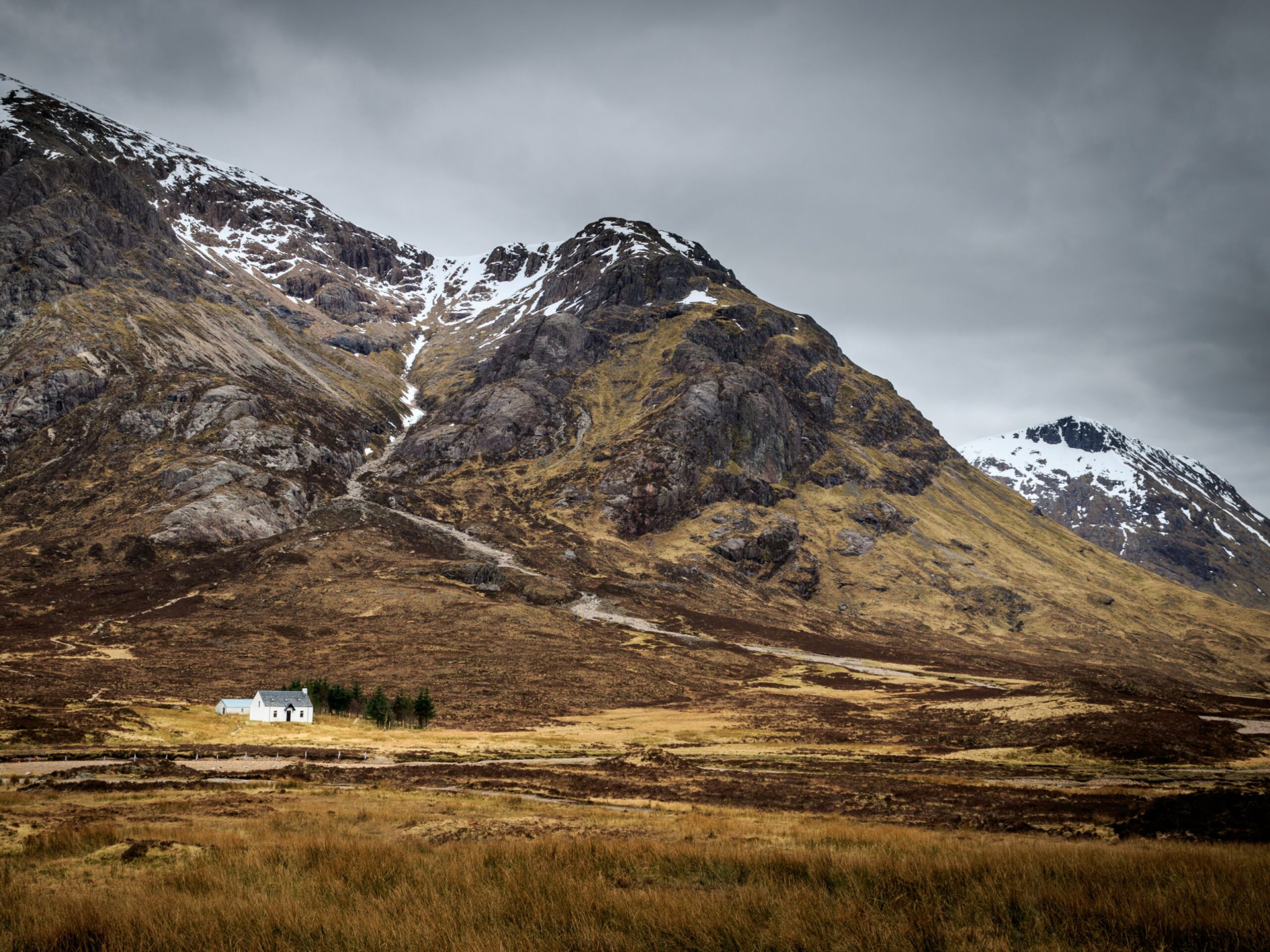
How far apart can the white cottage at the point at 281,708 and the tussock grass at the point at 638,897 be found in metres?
61.7

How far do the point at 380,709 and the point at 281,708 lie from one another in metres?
9.56

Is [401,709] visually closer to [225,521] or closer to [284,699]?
[284,699]

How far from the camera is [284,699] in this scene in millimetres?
71312

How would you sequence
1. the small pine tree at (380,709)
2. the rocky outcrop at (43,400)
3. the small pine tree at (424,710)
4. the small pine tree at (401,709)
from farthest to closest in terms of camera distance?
the rocky outcrop at (43,400) → the small pine tree at (401,709) → the small pine tree at (380,709) → the small pine tree at (424,710)

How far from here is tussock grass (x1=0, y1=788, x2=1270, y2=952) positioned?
7438 mm

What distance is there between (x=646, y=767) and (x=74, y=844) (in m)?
33.0

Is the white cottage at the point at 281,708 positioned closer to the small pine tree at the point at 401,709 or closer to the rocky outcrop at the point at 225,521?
the small pine tree at the point at 401,709

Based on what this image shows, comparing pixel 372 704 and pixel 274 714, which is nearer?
pixel 274 714

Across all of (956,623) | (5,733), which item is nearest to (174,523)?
(5,733)

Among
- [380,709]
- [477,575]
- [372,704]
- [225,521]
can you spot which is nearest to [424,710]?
[380,709]

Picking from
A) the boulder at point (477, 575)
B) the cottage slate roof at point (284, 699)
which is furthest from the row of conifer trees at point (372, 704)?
the boulder at point (477, 575)

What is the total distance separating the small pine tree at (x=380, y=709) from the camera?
2953 inches

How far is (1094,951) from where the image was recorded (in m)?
7.04

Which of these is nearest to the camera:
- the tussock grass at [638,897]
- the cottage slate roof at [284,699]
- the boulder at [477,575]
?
the tussock grass at [638,897]
